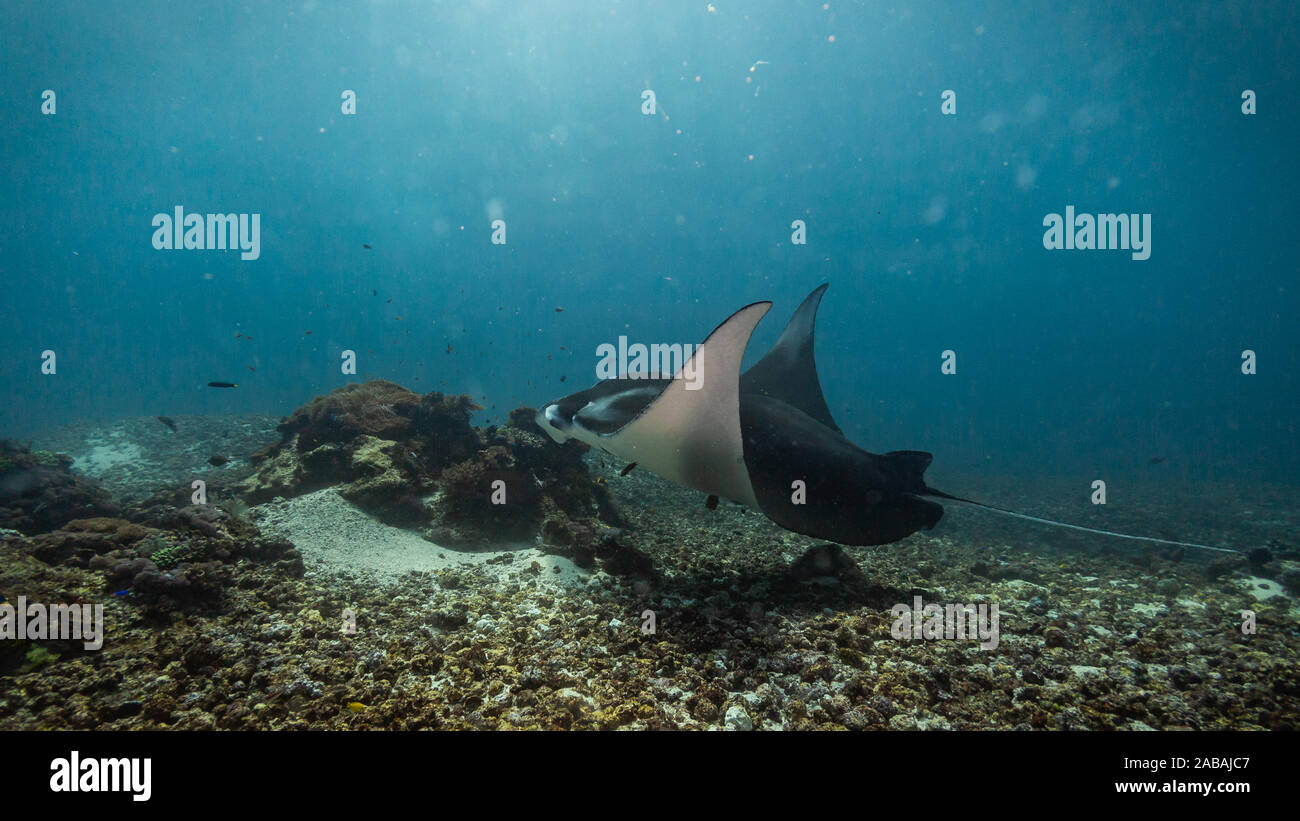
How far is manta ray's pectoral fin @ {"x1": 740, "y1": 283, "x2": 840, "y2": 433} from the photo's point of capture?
641 cm

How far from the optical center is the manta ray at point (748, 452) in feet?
11.3

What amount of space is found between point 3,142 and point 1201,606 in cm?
8364

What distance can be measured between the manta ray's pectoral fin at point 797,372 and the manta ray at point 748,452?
1586 mm

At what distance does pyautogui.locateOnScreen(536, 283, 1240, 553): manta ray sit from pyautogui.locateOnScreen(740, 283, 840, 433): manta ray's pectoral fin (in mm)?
1586

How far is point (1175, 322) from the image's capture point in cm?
8744

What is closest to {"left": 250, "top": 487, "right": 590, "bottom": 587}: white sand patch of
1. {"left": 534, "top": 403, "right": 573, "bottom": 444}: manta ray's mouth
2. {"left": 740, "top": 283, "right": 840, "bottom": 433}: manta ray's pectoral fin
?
{"left": 534, "top": 403, "right": 573, "bottom": 444}: manta ray's mouth

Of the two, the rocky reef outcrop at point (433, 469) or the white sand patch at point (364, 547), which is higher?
the rocky reef outcrop at point (433, 469)

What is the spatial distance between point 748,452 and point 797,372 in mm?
2806

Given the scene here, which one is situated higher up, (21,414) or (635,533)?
(21,414)

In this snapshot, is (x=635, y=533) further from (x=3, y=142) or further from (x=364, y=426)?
(x=3, y=142)

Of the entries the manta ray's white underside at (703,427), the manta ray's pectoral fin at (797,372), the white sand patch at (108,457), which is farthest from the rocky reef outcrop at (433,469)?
the white sand patch at (108,457)

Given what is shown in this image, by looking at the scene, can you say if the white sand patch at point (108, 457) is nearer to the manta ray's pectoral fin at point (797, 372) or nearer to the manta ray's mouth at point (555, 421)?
the manta ray's mouth at point (555, 421)

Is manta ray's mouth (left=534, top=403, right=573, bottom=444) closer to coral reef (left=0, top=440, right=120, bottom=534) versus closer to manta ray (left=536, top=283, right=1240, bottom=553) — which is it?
manta ray (left=536, top=283, right=1240, bottom=553)
